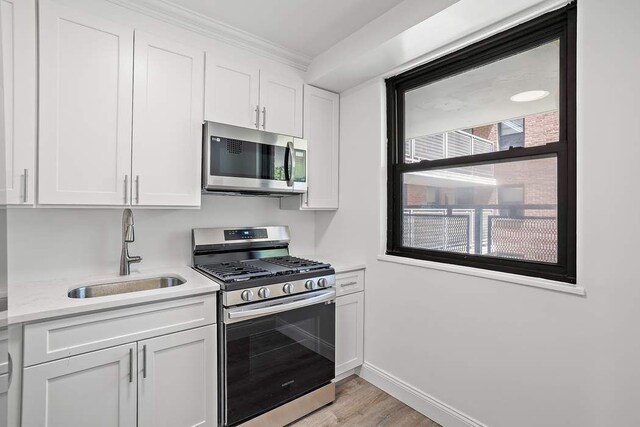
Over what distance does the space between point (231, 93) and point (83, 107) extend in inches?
33.3

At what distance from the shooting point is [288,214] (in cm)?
288

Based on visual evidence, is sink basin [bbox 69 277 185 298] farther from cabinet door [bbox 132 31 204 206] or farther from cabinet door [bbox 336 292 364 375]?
cabinet door [bbox 336 292 364 375]

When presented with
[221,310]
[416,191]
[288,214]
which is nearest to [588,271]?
[416,191]

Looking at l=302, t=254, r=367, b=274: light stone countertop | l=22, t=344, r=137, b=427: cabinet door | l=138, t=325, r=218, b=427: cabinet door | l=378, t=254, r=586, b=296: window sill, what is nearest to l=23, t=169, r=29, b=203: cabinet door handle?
l=22, t=344, r=137, b=427: cabinet door

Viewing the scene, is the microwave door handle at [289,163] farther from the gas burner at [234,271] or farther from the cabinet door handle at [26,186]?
the cabinet door handle at [26,186]

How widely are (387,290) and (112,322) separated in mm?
1735

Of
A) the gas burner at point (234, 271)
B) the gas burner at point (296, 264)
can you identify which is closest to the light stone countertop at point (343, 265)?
the gas burner at point (296, 264)

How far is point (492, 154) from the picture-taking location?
1.88m

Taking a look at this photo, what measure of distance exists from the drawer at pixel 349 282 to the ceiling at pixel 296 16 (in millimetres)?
1718

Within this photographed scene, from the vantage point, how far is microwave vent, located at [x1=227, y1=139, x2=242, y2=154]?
83.0 inches

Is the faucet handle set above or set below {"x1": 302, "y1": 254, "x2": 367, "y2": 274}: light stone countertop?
above

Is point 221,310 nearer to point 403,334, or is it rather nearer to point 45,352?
point 45,352

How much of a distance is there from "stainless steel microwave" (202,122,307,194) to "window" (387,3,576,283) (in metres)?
0.75

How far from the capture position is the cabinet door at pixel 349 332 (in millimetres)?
2385
